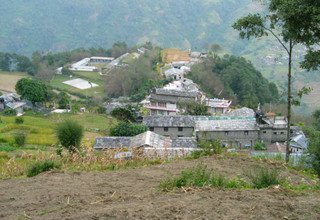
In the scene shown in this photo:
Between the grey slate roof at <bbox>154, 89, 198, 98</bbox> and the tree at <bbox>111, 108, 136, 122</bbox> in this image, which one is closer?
the tree at <bbox>111, 108, 136, 122</bbox>

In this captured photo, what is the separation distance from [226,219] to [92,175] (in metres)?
4.28

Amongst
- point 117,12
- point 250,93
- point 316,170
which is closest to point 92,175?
point 316,170

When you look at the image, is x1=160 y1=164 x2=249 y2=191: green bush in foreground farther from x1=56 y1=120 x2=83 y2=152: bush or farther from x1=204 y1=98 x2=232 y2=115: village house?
x1=204 y1=98 x2=232 y2=115: village house

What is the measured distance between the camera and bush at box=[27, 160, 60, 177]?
1009 cm

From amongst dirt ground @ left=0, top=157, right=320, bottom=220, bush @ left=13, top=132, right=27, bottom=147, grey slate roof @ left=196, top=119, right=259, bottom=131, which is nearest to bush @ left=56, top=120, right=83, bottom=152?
dirt ground @ left=0, top=157, right=320, bottom=220

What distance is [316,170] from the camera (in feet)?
34.1

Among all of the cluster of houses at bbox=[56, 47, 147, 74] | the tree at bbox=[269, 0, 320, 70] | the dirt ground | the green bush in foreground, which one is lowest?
the dirt ground

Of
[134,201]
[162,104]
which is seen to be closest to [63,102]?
[162,104]

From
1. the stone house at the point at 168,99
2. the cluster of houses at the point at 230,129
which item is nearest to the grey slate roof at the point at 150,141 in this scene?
the cluster of houses at the point at 230,129

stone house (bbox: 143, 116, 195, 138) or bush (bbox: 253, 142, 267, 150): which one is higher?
stone house (bbox: 143, 116, 195, 138)

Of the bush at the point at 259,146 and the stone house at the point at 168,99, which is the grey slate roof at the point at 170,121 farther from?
the stone house at the point at 168,99

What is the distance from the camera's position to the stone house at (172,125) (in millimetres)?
35188

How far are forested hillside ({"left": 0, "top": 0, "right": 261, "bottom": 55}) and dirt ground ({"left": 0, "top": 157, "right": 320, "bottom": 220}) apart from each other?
100025mm

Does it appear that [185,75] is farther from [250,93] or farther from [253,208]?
[253,208]
